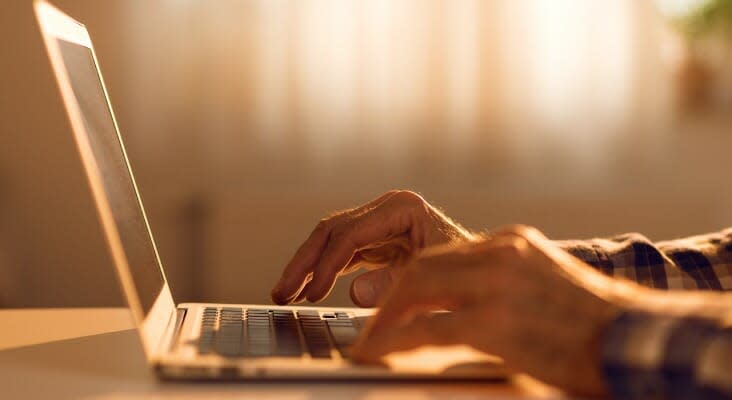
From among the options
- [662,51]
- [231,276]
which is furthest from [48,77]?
[662,51]

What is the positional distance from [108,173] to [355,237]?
0.28 metres

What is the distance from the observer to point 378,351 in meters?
0.64

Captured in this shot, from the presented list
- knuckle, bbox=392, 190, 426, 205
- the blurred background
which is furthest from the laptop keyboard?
the blurred background

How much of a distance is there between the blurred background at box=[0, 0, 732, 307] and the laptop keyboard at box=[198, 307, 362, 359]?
1.48 m

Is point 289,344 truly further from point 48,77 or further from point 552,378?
point 48,77

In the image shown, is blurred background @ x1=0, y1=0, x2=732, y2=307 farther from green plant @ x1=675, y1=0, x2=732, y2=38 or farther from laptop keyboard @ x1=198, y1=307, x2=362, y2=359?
laptop keyboard @ x1=198, y1=307, x2=362, y2=359

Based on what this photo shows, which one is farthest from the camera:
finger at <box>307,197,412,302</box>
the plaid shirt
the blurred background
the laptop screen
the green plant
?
the green plant

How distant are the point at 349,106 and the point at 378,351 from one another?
6.56 feet

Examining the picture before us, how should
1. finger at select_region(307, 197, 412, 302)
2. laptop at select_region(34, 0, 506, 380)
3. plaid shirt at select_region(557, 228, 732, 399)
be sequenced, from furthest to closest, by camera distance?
finger at select_region(307, 197, 412, 302) < laptop at select_region(34, 0, 506, 380) < plaid shirt at select_region(557, 228, 732, 399)

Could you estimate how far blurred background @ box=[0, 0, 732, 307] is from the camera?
252 cm

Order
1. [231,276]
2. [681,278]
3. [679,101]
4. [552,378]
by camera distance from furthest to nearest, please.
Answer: [679,101]
[231,276]
[681,278]
[552,378]

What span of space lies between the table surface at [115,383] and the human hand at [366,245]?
178 millimetres

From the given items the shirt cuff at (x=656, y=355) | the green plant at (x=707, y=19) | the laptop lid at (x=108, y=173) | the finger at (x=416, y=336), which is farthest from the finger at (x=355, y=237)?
the green plant at (x=707, y=19)

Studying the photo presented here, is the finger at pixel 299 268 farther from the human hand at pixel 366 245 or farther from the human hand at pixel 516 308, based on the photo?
the human hand at pixel 516 308
